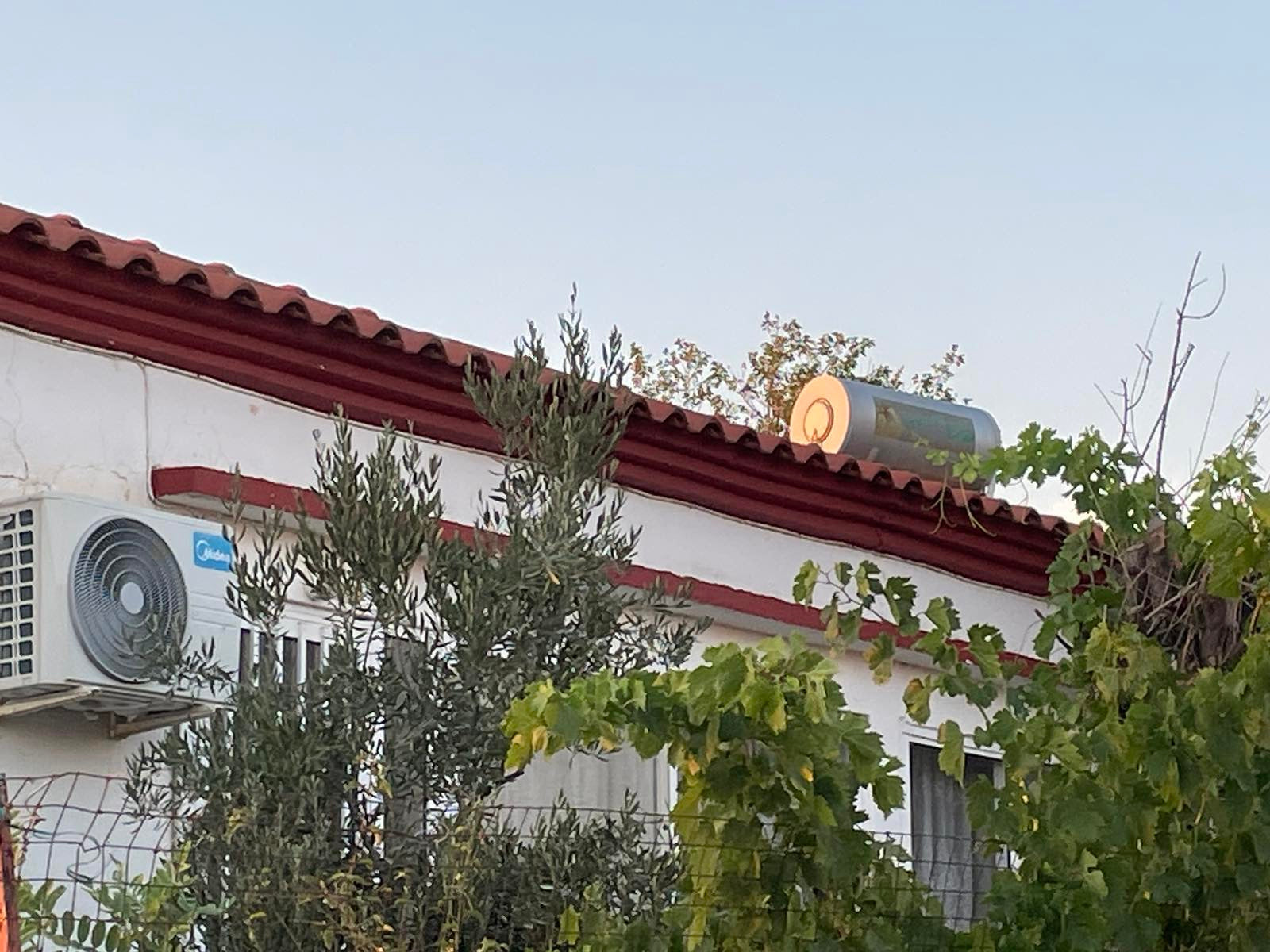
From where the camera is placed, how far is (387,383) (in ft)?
24.0

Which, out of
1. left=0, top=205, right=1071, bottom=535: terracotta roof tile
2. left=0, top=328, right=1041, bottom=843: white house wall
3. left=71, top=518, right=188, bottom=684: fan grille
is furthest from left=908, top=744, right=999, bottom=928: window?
left=71, top=518, right=188, bottom=684: fan grille

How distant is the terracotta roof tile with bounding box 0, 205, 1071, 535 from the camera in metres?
6.32

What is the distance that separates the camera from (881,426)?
32.9 ft

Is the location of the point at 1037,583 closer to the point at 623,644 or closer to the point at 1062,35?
the point at 1062,35

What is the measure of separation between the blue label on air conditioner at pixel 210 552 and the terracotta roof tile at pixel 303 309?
0.88m

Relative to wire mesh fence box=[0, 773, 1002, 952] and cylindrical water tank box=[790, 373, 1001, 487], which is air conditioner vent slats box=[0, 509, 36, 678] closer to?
wire mesh fence box=[0, 773, 1002, 952]

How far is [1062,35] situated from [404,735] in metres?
5.62

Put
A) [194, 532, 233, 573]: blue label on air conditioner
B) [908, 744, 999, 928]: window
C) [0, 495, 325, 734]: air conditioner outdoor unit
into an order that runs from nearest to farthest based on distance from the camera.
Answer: [0, 495, 325, 734]: air conditioner outdoor unit
[194, 532, 233, 573]: blue label on air conditioner
[908, 744, 999, 928]: window

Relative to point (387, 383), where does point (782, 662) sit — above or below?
below

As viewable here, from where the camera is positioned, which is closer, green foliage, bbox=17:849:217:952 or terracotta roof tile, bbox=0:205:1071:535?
green foliage, bbox=17:849:217:952

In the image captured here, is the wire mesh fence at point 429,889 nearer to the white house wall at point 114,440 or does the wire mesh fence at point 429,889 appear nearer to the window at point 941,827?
the white house wall at point 114,440

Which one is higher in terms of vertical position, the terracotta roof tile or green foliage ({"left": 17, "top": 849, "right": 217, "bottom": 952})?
the terracotta roof tile

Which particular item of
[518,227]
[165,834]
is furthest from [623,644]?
[518,227]

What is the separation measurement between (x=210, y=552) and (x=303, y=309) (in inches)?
41.6
